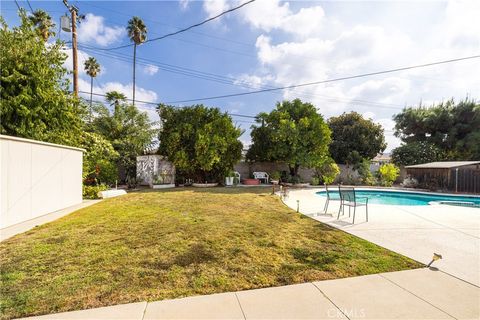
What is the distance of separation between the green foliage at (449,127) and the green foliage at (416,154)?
0.41 meters

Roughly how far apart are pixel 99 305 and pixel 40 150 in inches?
252

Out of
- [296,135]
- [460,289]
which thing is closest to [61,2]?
[296,135]

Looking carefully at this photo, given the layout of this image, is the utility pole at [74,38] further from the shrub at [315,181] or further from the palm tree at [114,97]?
the shrub at [315,181]

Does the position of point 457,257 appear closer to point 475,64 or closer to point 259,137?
point 475,64

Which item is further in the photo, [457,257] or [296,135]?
[296,135]

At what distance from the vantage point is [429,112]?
73.5 ft

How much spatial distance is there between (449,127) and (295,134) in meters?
17.4

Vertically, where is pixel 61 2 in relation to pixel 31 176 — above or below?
above

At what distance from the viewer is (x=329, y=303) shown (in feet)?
8.16

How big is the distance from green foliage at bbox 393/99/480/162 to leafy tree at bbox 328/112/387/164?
355cm

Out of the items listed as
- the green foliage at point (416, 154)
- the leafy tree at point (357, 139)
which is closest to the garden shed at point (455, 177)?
the green foliage at point (416, 154)

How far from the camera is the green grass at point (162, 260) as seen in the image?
2650mm

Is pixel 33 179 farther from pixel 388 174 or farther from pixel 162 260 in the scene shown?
pixel 388 174
